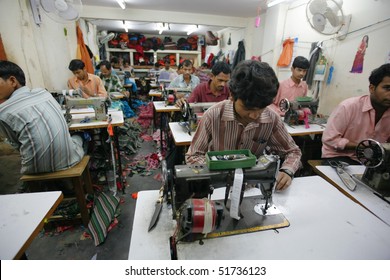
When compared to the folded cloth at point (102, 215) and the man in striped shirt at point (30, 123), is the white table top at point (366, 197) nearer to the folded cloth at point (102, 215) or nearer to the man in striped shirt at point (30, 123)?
the folded cloth at point (102, 215)

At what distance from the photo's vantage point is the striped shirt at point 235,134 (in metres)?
1.41

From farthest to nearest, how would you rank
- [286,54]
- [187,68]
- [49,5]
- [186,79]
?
→ 1. [286,54]
2. [186,79]
3. [187,68]
4. [49,5]

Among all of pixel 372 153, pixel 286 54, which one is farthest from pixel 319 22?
pixel 372 153

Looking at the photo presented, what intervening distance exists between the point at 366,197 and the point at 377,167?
0.70ft

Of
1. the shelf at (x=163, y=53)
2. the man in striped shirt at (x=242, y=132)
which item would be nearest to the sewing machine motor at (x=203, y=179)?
the man in striped shirt at (x=242, y=132)

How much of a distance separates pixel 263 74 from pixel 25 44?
4.03 metres

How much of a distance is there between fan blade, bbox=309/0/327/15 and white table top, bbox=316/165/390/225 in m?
2.83

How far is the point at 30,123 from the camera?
1688 mm

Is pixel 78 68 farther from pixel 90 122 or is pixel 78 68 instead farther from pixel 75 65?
pixel 90 122

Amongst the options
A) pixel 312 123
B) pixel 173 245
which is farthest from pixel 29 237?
pixel 312 123

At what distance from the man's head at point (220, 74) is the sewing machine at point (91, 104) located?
5.06 ft

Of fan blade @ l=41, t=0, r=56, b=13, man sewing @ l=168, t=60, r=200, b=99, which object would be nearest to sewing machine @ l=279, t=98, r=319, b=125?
man sewing @ l=168, t=60, r=200, b=99

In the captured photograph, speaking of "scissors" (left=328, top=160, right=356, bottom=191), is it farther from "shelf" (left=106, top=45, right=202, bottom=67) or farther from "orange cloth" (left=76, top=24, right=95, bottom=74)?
"shelf" (left=106, top=45, right=202, bottom=67)
